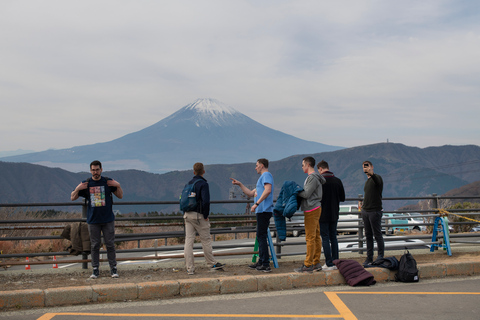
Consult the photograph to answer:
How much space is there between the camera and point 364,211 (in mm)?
8773

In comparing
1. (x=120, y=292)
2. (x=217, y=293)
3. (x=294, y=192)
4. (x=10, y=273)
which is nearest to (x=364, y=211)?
(x=294, y=192)

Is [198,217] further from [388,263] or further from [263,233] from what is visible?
[388,263]

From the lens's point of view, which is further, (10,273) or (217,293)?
(10,273)

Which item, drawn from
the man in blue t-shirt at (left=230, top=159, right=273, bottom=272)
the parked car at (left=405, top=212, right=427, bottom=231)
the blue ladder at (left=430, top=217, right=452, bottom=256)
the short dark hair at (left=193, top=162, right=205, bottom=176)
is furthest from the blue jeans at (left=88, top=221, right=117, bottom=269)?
the blue ladder at (left=430, top=217, right=452, bottom=256)

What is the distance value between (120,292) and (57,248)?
43.3 feet

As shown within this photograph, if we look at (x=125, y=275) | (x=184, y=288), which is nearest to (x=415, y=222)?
(x=184, y=288)

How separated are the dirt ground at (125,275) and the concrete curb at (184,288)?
0.45 meters

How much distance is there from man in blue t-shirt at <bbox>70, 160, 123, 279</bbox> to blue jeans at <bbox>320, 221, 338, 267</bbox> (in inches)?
140

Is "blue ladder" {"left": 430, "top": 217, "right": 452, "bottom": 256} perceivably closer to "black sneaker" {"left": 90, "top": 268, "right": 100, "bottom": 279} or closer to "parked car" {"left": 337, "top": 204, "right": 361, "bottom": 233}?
"parked car" {"left": 337, "top": 204, "right": 361, "bottom": 233}

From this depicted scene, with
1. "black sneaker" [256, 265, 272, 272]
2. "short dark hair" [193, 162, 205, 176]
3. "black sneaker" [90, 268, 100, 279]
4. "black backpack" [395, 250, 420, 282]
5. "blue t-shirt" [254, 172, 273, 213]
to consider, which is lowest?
"black backpack" [395, 250, 420, 282]

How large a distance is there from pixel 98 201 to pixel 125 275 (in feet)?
4.52

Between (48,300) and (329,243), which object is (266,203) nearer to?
(329,243)

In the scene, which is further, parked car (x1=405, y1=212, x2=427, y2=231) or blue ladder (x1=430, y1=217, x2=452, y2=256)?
parked car (x1=405, y1=212, x2=427, y2=231)

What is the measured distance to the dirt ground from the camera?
7.31m
